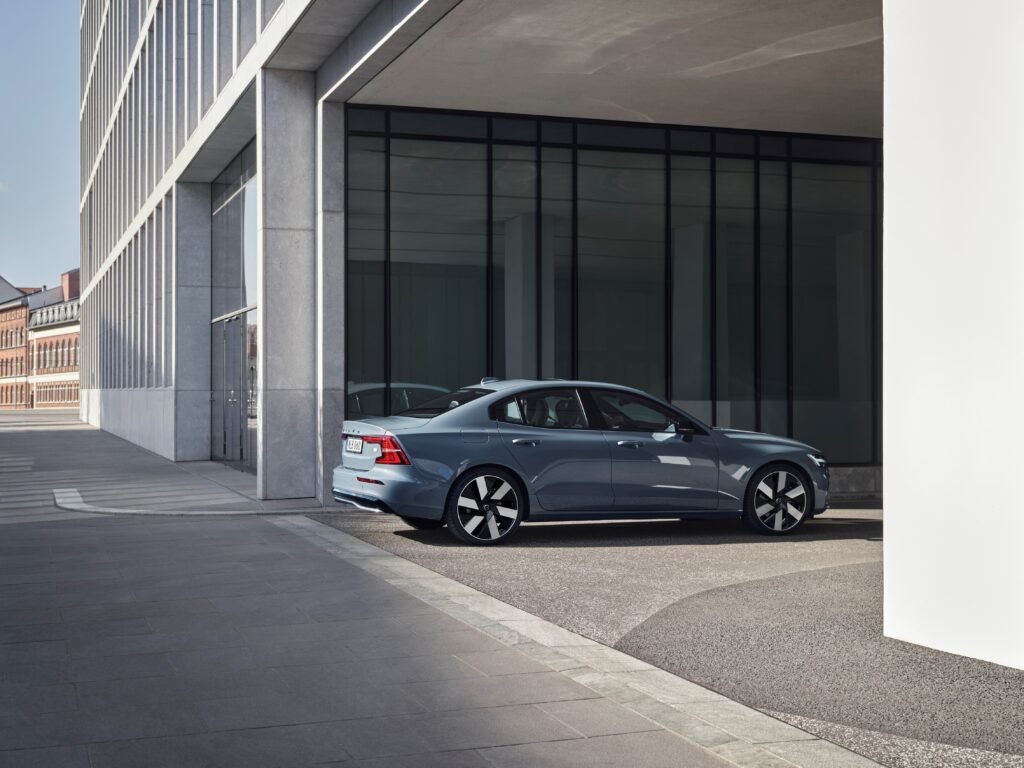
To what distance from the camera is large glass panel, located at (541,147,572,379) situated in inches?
665

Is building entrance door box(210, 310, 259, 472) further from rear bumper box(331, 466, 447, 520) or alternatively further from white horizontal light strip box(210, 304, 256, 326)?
rear bumper box(331, 466, 447, 520)

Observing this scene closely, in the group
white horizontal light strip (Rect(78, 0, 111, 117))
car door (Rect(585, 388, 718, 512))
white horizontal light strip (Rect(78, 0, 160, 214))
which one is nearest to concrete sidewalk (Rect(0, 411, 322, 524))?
car door (Rect(585, 388, 718, 512))

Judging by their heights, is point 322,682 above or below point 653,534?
above

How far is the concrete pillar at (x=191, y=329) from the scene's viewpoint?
25.7 metres

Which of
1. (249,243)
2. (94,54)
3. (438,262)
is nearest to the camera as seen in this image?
(438,262)

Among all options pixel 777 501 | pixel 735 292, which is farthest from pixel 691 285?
pixel 777 501

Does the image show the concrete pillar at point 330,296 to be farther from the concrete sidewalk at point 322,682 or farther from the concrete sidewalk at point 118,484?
the concrete sidewalk at point 322,682

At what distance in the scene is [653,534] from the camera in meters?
12.6

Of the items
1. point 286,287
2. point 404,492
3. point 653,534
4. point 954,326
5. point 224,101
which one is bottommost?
point 653,534

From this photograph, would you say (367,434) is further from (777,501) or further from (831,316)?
(831,316)

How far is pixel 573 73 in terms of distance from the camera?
14.6 metres

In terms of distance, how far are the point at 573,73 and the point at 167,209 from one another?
1545cm

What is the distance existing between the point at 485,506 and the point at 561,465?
0.81m

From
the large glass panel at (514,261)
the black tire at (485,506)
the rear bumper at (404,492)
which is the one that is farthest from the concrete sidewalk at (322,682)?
the large glass panel at (514,261)
